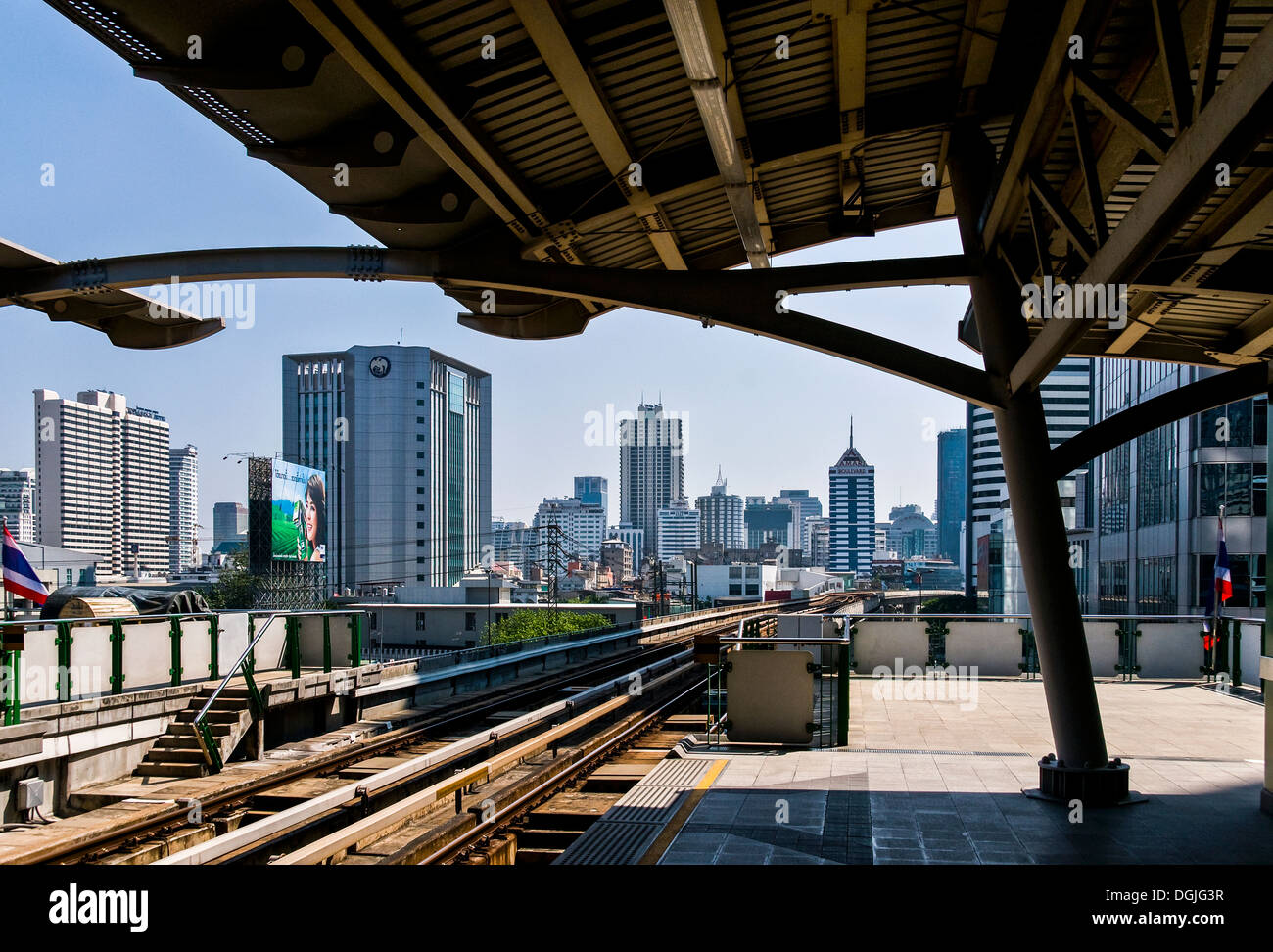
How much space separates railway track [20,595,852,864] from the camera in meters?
9.05

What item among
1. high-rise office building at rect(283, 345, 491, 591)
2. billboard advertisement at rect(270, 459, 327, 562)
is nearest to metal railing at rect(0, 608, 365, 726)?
billboard advertisement at rect(270, 459, 327, 562)

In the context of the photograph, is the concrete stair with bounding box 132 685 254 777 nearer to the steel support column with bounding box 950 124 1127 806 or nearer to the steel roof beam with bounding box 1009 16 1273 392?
the steel support column with bounding box 950 124 1127 806

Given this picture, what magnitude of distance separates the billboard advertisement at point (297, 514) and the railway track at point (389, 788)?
36.2 m

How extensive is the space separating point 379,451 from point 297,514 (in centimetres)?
9326

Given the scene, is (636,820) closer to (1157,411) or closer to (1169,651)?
(1157,411)

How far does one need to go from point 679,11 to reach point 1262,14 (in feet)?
14.3

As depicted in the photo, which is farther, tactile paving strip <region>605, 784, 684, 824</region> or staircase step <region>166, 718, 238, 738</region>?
staircase step <region>166, 718, 238, 738</region>

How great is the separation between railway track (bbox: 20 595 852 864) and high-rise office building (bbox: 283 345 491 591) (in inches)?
5017

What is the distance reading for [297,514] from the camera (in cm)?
5528

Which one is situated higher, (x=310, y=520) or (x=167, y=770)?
(x=310, y=520)

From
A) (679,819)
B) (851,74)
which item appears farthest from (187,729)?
(851,74)

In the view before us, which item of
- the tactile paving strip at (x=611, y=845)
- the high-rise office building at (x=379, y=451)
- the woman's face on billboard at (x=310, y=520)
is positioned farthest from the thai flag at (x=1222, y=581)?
the high-rise office building at (x=379, y=451)

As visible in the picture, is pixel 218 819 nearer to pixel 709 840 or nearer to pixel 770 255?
pixel 709 840
